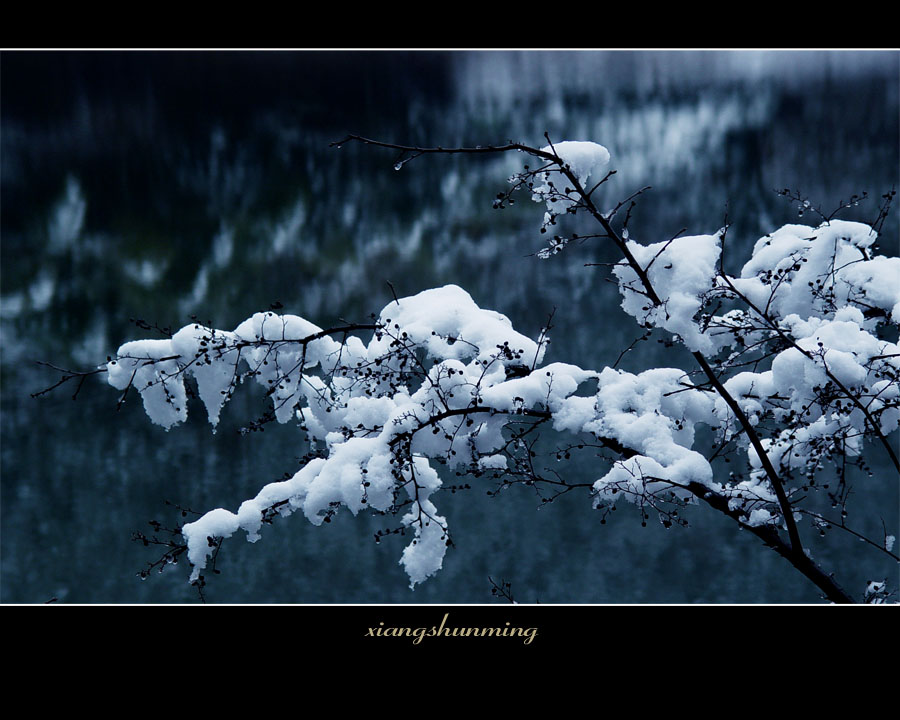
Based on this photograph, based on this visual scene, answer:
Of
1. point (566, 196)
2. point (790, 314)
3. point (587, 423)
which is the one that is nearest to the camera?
point (566, 196)

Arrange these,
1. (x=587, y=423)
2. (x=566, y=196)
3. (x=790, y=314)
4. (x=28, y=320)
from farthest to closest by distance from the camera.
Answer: (x=28, y=320), (x=790, y=314), (x=587, y=423), (x=566, y=196)

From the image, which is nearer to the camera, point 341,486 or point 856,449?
point 341,486

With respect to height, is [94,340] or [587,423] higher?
[587,423]

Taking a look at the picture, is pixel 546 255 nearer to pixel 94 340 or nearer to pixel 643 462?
pixel 643 462

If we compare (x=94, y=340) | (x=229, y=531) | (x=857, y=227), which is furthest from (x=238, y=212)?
(x=857, y=227)

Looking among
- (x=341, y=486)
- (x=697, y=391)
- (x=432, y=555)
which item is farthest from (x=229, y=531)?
(x=697, y=391)

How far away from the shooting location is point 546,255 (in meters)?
2.23

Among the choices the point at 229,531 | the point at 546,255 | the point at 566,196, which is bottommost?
the point at 229,531

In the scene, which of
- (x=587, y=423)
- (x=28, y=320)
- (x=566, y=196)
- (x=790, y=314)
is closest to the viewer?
(x=566, y=196)

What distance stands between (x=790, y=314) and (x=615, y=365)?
23.8 inches

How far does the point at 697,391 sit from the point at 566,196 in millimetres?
857

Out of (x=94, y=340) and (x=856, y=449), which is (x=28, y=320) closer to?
(x=94, y=340)

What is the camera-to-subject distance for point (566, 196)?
2133mm

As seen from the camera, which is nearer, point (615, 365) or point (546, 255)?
point (546, 255)
